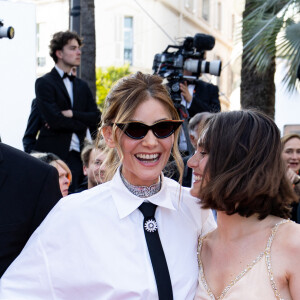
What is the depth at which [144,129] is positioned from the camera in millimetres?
2748

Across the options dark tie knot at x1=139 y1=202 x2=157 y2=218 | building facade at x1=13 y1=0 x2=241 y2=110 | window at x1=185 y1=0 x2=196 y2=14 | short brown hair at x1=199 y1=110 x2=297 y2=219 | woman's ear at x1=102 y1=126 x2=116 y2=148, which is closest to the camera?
short brown hair at x1=199 y1=110 x2=297 y2=219

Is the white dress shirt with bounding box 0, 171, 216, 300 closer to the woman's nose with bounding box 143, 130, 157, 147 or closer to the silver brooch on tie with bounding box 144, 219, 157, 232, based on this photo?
the silver brooch on tie with bounding box 144, 219, 157, 232

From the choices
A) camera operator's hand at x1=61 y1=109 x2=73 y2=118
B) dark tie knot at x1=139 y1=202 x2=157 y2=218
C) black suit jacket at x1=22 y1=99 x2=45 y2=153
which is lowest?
black suit jacket at x1=22 y1=99 x2=45 y2=153

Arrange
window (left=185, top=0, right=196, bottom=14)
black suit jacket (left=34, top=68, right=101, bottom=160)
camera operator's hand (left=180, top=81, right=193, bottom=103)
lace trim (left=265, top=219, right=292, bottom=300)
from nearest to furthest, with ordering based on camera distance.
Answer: lace trim (left=265, top=219, right=292, bottom=300) → camera operator's hand (left=180, top=81, right=193, bottom=103) → black suit jacket (left=34, top=68, right=101, bottom=160) → window (left=185, top=0, right=196, bottom=14)


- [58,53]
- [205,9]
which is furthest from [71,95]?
[205,9]

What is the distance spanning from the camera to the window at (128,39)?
28528 mm

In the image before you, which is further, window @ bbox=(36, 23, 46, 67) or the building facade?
the building facade

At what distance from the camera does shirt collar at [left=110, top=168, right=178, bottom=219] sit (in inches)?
105

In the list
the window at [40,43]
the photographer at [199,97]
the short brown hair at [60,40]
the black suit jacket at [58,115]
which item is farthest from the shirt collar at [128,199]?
the window at [40,43]

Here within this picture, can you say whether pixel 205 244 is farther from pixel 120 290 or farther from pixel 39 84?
pixel 39 84

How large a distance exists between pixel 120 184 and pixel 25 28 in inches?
179

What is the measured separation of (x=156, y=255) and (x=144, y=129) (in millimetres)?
563

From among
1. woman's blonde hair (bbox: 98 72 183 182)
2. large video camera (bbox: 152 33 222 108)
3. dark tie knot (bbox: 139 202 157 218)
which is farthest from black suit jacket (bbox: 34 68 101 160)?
dark tie knot (bbox: 139 202 157 218)

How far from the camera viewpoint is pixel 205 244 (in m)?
2.86
